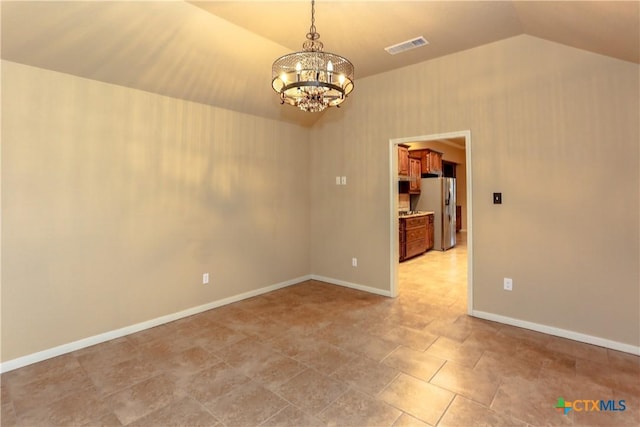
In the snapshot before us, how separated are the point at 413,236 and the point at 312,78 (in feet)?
16.7

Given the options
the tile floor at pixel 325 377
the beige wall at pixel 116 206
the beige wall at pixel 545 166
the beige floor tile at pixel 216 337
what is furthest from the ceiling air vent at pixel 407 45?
the beige floor tile at pixel 216 337

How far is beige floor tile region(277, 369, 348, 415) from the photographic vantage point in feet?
6.52

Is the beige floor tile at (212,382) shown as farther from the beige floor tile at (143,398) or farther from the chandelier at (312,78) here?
the chandelier at (312,78)

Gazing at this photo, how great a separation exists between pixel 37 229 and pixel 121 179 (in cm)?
74

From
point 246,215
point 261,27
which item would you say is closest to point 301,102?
→ point 261,27

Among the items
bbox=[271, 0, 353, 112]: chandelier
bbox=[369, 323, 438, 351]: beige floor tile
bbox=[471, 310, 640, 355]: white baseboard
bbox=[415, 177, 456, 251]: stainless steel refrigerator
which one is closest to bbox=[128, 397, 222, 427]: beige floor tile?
bbox=[369, 323, 438, 351]: beige floor tile

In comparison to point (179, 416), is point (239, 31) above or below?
above

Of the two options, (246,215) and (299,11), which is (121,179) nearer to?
(246,215)

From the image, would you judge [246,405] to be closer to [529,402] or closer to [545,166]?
[529,402]

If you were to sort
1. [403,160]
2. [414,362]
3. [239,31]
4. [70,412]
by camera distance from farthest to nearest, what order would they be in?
[403,160]
[239,31]
[414,362]
[70,412]

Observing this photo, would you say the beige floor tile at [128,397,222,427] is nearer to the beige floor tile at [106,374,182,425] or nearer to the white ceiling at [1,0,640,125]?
the beige floor tile at [106,374,182,425]

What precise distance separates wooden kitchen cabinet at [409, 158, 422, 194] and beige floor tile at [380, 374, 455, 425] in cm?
538

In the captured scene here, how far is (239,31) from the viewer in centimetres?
284

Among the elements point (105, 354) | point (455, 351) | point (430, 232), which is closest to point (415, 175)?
point (430, 232)
